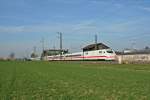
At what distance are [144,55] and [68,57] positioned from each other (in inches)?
1315

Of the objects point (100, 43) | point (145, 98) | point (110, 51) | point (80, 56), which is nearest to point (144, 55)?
point (110, 51)

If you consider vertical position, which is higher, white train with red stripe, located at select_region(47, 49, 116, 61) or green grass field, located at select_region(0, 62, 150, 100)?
white train with red stripe, located at select_region(47, 49, 116, 61)

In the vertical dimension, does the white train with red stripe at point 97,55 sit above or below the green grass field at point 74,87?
above

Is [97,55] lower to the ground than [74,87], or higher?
higher

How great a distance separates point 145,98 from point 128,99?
0.72 metres

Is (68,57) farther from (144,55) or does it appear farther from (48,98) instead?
(48,98)

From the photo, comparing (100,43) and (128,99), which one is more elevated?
(100,43)

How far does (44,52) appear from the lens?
15550cm

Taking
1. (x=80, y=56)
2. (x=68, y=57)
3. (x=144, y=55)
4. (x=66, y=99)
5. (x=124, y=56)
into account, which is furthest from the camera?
(x=68, y=57)

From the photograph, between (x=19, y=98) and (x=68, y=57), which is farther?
(x=68, y=57)

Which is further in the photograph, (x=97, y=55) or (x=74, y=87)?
(x=97, y=55)

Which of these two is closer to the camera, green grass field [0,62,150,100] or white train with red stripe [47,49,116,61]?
green grass field [0,62,150,100]

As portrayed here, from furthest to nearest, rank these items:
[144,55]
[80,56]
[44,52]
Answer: [44,52]
[80,56]
[144,55]

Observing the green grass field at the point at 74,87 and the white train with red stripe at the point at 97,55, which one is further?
the white train with red stripe at the point at 97,55
